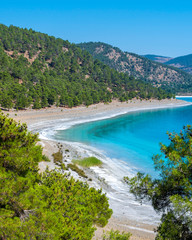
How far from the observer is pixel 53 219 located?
8070 millimetres

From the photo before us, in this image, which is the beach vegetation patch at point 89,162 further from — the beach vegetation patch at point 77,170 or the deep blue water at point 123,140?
the deep blue water at point 123,140

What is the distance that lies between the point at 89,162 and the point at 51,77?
6702cm

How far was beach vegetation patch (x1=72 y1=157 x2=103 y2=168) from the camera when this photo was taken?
2905 cm

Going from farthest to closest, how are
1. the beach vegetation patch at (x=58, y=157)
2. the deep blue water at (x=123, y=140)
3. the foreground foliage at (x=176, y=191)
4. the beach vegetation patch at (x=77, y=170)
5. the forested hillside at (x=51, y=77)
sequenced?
the forested hillside at (x=51, y=77) → the deep blue water at (x=123, y=140) → the beach vegetation patch at (x=58, y=157) → the beach vegetation patch at (x=77, y=170) → the foreground foliage at (x=176, y=191)

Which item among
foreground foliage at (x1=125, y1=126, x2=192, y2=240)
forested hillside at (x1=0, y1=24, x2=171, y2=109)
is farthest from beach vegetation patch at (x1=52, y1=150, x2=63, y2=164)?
forested hillside at (x1=0, y1=24, x2=171, y2=109)

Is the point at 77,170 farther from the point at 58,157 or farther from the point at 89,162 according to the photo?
the point at 58,157

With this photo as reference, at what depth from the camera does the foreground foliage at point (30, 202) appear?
24.5ft

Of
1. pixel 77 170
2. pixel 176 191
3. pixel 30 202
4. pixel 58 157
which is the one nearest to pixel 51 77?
pixel 58 157

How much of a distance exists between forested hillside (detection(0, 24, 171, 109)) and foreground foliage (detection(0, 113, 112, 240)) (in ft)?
176

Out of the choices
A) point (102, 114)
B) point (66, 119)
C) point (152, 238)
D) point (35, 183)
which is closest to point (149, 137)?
point (66, 119)

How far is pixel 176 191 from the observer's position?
9.45 m

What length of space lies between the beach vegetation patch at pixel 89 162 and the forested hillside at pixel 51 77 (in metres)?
37.7

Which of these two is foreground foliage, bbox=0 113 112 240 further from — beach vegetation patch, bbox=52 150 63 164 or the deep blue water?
the deep blue water

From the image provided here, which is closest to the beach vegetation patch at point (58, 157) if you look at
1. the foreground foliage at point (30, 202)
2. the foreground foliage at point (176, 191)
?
the foreground foliage at point (30, 202)
